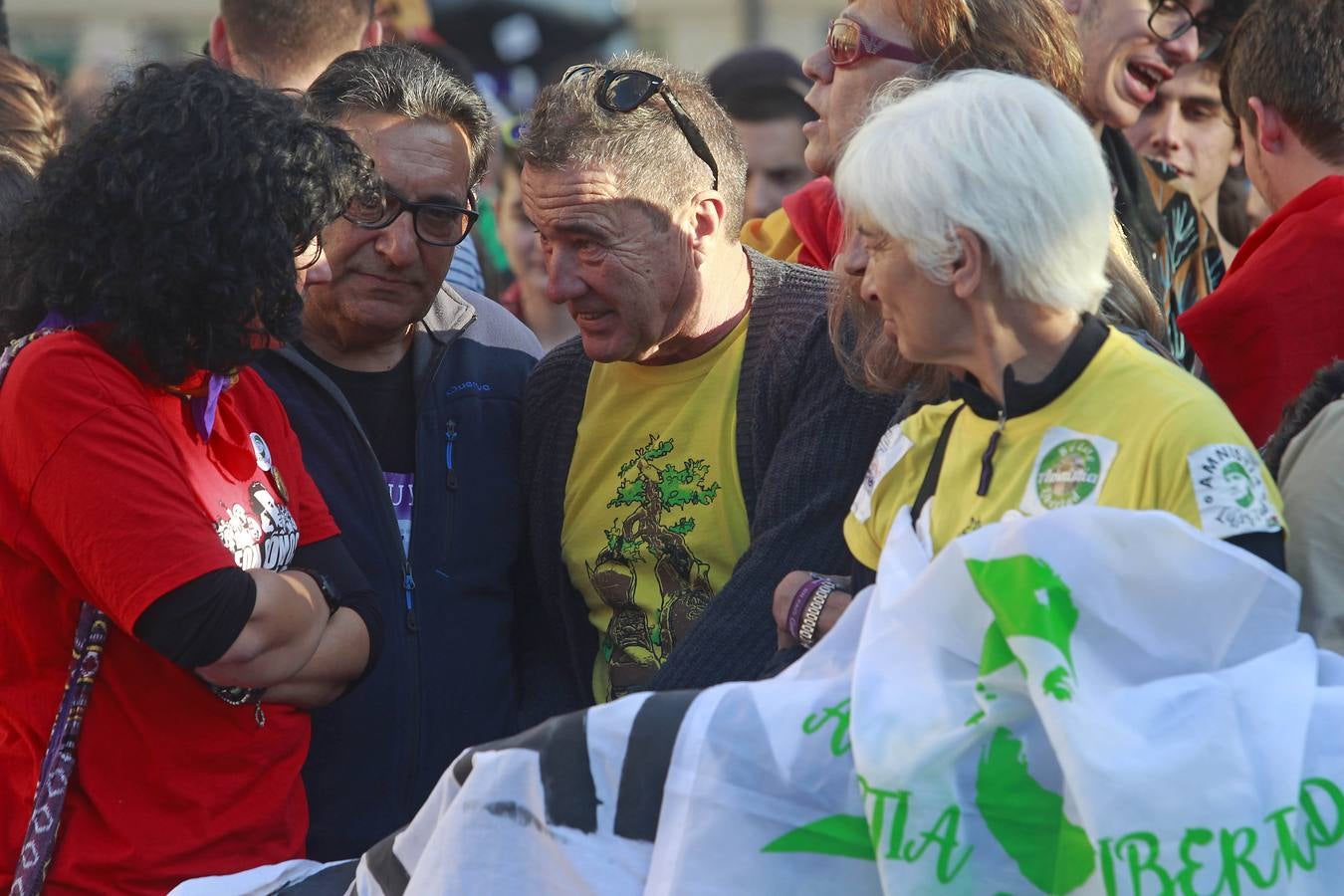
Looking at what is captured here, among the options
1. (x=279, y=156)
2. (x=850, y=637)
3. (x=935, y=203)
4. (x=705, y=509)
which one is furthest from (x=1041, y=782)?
(x=279, y=156)

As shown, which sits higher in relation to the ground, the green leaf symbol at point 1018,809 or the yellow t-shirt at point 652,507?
the green leaf symbol at point 1018,809

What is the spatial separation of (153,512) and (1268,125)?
2.10 meters

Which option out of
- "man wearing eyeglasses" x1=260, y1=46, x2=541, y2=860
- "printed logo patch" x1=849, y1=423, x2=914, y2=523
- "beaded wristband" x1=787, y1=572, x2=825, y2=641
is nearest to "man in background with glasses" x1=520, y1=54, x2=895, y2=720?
"man wearing eyeglasses" x1=260, y1=46, x2=541, y2=860

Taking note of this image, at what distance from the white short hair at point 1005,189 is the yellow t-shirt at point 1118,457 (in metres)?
0.11

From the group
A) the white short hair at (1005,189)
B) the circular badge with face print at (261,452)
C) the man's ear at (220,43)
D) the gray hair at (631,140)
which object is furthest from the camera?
the man's ear at (220,43)

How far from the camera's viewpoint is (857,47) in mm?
2959

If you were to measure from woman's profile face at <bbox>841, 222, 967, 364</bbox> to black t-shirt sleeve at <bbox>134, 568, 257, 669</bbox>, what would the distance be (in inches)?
39.7

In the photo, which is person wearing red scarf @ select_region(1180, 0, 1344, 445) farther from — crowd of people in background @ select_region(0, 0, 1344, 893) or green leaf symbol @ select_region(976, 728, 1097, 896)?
green leaf symbol @ select_region(976, 728, 1097, 896)

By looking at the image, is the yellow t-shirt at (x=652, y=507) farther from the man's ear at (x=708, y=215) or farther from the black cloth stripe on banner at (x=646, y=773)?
the black cloth stripe on banner at (x=646, y=773)

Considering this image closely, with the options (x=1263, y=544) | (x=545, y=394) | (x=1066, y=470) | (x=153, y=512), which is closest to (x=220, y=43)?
(x=545, y=394)

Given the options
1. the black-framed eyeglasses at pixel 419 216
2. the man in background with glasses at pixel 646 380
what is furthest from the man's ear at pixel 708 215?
the black-framed eyeglasses at pixel 419 216

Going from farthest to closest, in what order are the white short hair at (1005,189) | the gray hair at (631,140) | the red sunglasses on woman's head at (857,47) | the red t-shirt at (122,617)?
1. the gray hair at (631,140)
2. the red sunglasses on woman's head at (857,47)
3. the red t-shirt at (122,617)
4. the white short hair at (1005,189)

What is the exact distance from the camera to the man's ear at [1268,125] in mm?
2996

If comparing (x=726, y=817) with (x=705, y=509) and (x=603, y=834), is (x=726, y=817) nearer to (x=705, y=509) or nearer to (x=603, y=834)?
(x=603, y=834)
